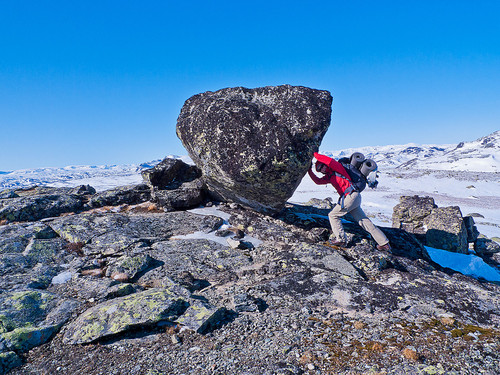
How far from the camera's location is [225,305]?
8.49 m

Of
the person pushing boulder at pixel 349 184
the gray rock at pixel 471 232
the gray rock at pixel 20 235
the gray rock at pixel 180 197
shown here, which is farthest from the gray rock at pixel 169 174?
the gray rock at pixel 471 232

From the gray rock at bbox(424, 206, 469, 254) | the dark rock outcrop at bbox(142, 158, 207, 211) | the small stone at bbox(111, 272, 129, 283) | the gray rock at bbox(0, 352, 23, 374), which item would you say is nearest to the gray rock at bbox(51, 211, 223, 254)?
the dark rock outcrop at bbox(142, 158, 207, 211)

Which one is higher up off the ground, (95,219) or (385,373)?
(95,219)

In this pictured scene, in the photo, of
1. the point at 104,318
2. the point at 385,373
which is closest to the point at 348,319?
the point at 385,373

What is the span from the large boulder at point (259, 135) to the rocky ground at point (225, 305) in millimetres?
2390

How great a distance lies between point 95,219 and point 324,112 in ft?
40.4

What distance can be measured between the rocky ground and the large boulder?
2.39 m

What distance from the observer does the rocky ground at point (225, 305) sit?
6219 millimetres

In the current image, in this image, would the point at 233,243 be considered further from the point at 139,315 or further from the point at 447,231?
the point at 447,231

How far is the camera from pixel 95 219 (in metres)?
14.2

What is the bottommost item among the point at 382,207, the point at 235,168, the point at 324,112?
the point at 382,207

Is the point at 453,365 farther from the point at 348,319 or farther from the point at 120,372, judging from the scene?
the point at 120,372

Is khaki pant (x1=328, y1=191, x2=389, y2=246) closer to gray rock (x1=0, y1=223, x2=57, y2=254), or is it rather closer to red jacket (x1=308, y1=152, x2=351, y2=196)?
→ red jacket (x1=308, y1=152, x2=351, y2=196)

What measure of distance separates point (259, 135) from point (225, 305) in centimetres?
760
